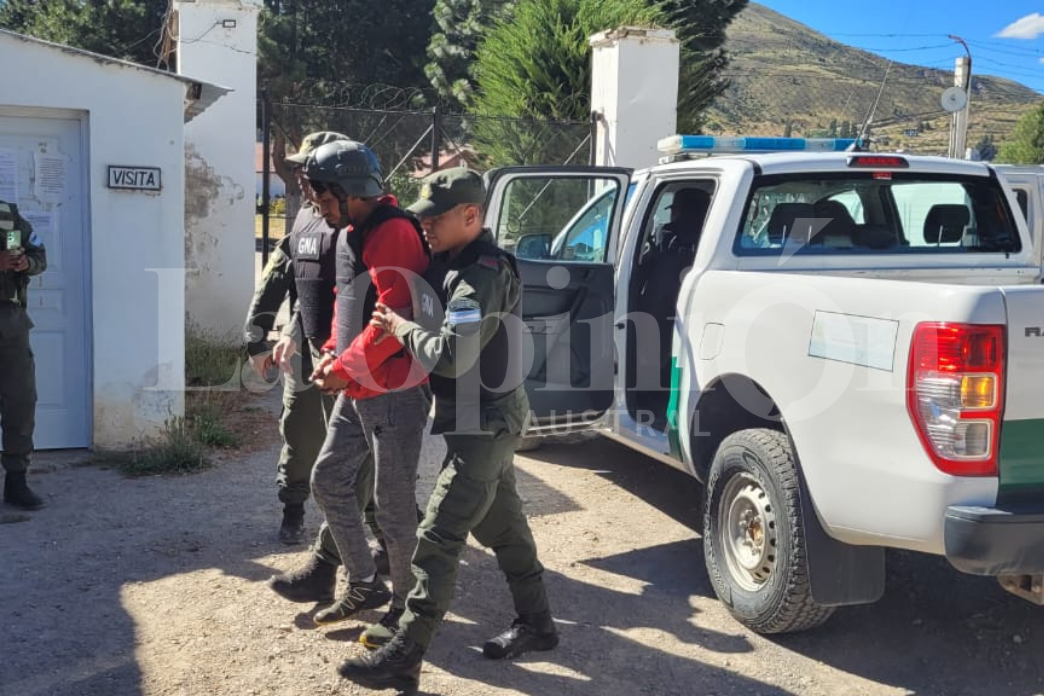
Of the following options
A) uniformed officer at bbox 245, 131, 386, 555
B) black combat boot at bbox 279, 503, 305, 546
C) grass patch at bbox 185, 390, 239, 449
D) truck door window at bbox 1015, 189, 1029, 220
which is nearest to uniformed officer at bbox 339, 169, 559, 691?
uniformed officer at bbox 245, 131, 386, 555

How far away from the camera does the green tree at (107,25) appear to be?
21688mm

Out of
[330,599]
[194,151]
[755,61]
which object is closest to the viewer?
[330,599]

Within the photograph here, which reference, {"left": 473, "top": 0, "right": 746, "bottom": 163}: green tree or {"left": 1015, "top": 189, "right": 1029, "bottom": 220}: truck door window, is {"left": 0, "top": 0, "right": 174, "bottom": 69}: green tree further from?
{"left": 1015, "top": 189, "right": 1029, "bottom": 220}: truck door window

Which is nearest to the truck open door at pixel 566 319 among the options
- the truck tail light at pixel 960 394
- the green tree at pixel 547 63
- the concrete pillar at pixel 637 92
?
the truck tail light at pixel 960 394

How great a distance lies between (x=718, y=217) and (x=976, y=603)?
2.05m

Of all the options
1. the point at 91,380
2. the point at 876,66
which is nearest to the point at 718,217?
the point at 91,380

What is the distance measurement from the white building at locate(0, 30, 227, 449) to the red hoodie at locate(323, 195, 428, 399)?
10.4 feet

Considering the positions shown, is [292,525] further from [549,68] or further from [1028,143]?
[1028,143]

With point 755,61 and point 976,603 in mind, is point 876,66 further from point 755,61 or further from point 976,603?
point 976,603

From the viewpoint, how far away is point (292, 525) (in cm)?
500

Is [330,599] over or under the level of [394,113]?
under

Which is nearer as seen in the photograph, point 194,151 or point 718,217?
point 718,217

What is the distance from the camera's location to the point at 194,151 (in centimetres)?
906

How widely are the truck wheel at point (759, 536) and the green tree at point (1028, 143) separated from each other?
35247mm
